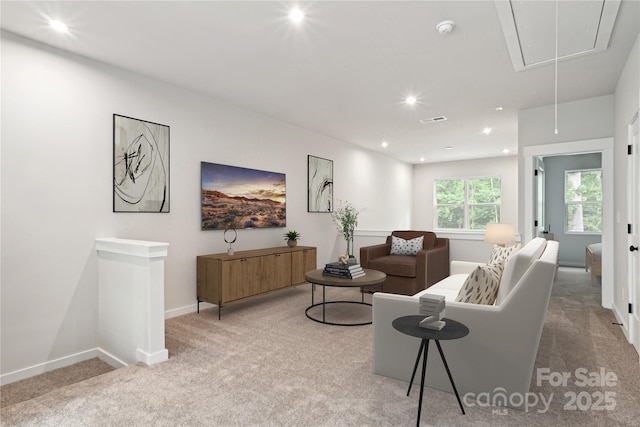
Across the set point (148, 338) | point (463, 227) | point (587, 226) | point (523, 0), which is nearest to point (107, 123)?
point (148, 338)

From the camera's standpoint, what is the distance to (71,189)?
10.0 feet

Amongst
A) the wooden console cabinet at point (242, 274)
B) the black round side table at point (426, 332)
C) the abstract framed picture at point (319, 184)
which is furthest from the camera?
the abstract framed picture at point (319, 184)

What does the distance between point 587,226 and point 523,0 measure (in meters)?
7.01

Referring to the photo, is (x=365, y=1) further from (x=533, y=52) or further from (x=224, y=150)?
(x=224, y=150)

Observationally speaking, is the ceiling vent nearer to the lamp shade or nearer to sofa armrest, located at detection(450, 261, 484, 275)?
the lamp shade

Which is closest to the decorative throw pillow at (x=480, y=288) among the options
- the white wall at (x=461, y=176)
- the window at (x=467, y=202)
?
the white wall at (x=461, y=176)

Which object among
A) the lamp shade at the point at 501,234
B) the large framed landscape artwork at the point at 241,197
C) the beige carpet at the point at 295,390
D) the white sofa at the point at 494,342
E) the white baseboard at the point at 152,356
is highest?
the large framed landscape artwork at the point at 241,197

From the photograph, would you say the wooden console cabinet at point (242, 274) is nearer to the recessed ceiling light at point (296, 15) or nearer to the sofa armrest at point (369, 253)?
the sofa armrest at point (369, 253)

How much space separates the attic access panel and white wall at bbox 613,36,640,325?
0.39 metres

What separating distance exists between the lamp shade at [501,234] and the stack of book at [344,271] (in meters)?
1.84

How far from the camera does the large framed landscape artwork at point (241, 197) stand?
13.8 feet

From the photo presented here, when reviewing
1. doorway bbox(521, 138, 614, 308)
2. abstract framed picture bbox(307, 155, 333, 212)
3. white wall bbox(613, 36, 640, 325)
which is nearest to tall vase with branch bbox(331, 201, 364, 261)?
abstract framed picture bbox(307, 155, 333, 212)

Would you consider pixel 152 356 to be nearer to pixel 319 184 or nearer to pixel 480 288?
pixel 480 288

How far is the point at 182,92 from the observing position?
3947 mm
